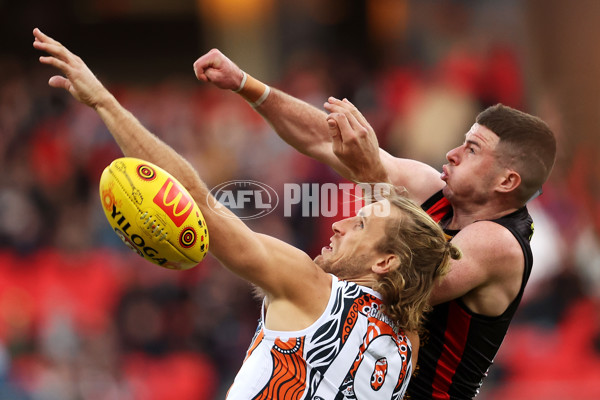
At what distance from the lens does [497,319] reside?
4.68 meters

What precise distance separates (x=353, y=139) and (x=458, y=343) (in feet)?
3.92

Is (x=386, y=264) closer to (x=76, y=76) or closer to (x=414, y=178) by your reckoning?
(x=414, y=178)

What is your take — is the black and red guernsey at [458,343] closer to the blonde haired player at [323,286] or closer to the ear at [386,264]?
the blonde haired player at [323,286]

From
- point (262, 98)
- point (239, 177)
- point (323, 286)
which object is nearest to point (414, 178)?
point (262, 98)

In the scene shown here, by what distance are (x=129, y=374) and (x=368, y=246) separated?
5604mm

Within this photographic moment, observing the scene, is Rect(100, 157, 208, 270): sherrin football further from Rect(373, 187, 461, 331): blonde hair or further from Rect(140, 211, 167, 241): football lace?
Rect(373, 187, 461, 331): blonde hair

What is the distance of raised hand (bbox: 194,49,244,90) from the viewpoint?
4625 mm

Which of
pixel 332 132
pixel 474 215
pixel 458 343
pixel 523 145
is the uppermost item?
pixel 523 145

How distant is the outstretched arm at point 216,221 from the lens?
3.79m

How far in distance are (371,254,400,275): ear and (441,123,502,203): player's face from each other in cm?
82

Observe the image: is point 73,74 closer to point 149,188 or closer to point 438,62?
point 149,188

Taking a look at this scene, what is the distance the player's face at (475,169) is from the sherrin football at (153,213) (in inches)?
61.4

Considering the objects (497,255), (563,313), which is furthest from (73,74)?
(563,313)

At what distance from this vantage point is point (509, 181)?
4684mm
